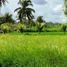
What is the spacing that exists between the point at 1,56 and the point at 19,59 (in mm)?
901

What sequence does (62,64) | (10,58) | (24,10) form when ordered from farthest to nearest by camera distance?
(24,10) < (10,58) < (62,64)

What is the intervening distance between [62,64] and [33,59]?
3.43 ft

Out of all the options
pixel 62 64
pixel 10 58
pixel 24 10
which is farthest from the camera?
pixel 24 10

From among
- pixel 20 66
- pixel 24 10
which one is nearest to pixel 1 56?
pixel 20 66

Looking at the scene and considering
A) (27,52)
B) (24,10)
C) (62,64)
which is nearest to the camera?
(62,64)

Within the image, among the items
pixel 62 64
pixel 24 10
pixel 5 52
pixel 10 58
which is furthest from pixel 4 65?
pixel 24 10

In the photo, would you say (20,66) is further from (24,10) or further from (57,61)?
(24,10)

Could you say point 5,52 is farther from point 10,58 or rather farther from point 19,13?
point 19,13

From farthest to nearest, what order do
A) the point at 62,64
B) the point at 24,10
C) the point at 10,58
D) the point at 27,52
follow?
the point at 24,10, the point at 27,52, the point at 10,58, the point at 62,64

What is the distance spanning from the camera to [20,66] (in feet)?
29.2

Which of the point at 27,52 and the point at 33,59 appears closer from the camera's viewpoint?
the point at 33,59

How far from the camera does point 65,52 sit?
10141 mm

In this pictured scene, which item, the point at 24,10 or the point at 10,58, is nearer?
the point at 10,58

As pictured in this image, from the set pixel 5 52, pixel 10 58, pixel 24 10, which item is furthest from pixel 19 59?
pixel 24 10
